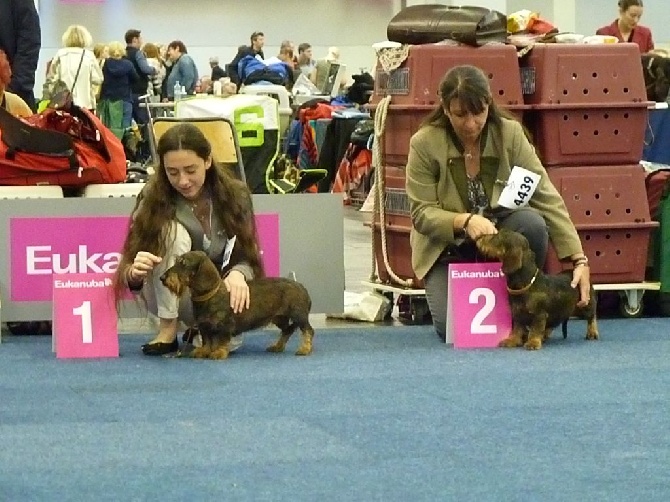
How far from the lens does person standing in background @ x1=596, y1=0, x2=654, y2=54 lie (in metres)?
7.87

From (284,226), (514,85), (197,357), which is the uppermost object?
(514,85)

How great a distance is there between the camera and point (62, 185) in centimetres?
454

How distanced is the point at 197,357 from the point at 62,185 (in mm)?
1000

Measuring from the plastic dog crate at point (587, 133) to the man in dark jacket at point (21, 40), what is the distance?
182 cm

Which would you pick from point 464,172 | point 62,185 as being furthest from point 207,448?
point 62,185

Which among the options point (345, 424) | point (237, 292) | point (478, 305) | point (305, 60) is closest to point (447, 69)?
point (478, 305)

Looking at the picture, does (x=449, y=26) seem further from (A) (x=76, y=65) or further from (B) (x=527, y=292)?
(A) (x=76, y=65)

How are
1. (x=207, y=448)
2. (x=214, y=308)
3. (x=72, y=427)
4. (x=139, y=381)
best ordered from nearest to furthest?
(x=207, y=448)
(x=72, y=427)
(x=139, y=381)
(x=214, y=308)

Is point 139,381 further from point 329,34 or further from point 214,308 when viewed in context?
point 329,34

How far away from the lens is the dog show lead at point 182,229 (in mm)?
3725

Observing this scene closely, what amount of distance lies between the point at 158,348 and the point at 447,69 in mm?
1298

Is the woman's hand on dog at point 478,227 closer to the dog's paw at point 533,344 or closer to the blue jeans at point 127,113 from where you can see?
the dog's paw at point 533,344

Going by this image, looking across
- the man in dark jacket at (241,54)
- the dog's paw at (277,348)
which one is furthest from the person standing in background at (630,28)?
the man in dark jacket at (241,54)

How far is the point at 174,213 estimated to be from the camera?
3.85 meters
